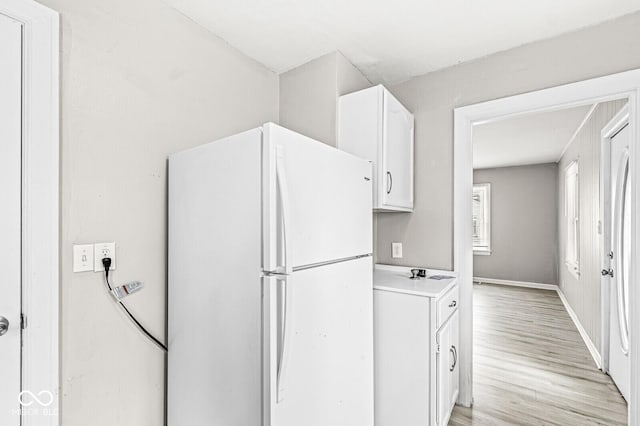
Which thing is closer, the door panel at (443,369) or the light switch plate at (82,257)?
the light switch plate at (82,257)

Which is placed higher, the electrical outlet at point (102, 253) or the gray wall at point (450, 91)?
the gray wall at point (450, 91)

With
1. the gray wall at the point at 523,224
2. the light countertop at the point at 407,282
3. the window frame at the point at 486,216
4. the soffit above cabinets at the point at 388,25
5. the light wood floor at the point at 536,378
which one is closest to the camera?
the soffit above cabinets at the point at 388,25

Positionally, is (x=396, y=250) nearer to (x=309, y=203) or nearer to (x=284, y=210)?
(x=309, y=203)

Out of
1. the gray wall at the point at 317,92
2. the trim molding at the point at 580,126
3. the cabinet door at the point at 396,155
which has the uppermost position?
the trim molding at the point at 580,126

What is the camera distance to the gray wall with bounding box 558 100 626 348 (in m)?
2.95

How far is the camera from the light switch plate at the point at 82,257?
50.2 inches

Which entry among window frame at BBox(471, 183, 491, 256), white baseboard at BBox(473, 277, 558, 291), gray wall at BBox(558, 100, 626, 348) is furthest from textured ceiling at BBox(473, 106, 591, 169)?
white baseboard at BBox(473, 277, 558, 291)

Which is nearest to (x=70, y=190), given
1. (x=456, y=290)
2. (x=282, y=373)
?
(x=282, y=373)

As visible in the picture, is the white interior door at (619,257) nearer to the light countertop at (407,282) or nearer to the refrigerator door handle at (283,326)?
the light countertop at (407,282)

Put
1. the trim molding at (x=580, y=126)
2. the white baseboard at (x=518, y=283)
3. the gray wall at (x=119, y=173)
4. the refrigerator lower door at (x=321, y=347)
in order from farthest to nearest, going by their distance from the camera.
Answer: the white baseboard at (x=518, y=283), the trim molding at (x=580, y=126), the gray wall at (x=119, y=173), the refrigerator lower door at (x=321, y=347)
